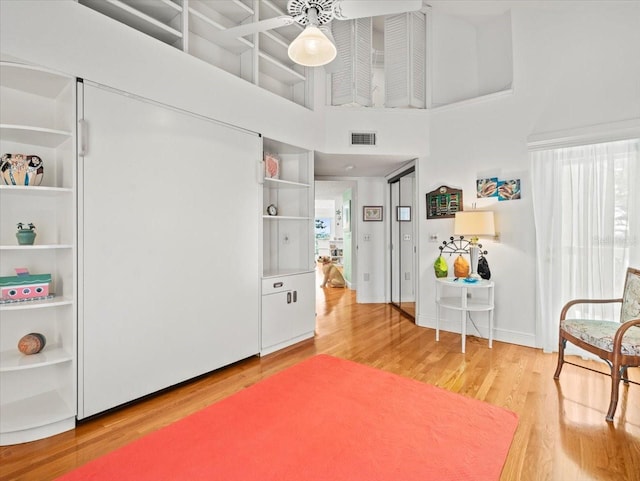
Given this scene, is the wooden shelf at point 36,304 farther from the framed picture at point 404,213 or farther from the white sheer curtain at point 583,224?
the framed picture at point 404,213

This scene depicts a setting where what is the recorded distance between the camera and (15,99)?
214cm

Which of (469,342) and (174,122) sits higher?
(174,122)

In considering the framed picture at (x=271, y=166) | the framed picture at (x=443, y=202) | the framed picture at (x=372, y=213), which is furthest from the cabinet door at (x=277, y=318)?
the framed picture at (x=372, y=213)

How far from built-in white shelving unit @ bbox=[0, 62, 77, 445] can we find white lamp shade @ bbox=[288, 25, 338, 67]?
140 cm

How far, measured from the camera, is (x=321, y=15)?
2.01 meters

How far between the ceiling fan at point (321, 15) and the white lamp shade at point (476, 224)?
2.23 metres

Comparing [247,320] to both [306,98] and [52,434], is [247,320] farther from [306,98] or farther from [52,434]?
[306,98]

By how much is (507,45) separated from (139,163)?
4126mm

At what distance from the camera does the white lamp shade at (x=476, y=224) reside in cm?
349

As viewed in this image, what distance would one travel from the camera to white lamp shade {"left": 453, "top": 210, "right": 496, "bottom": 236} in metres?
3.49

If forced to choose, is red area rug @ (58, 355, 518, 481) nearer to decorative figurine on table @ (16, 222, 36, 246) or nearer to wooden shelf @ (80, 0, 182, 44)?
decorative figurine on table @ (16, 222, 36, 246)

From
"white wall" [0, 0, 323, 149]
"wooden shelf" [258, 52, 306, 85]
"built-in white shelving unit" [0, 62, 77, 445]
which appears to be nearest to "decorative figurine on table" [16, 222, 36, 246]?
"built-in white shelving unit" [0, 62, 77, 445]

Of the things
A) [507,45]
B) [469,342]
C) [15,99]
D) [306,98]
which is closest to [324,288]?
[469,342]

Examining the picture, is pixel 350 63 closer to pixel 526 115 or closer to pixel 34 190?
→ pixel 526 115
